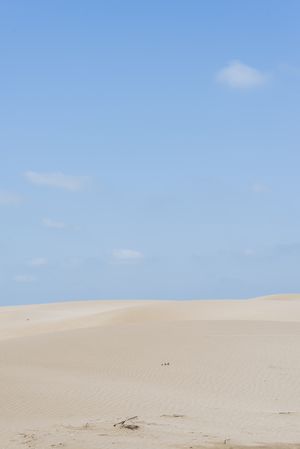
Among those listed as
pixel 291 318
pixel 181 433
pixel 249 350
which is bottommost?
pixel 181 433

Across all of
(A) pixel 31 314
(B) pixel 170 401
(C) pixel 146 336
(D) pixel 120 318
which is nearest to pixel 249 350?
(C) pixel 146 336

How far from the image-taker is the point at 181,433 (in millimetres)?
9422

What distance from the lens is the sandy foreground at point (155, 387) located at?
9.39 meters

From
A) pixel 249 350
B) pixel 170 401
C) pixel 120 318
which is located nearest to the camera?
pixel 170 401

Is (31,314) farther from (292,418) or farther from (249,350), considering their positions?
(292,418)

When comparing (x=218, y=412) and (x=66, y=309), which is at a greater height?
(x=66, y=309)

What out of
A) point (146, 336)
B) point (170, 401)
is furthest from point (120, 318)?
point (170, 401)

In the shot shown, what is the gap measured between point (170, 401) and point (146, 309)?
18.9 meters

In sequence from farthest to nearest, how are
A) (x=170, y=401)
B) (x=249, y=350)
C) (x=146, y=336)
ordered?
(x=146, y=336), (x=249, y=350), (x=170, y=401)

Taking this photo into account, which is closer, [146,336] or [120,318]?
[146,336]

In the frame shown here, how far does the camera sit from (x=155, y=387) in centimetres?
1352

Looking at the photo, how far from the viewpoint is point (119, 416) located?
10844mm

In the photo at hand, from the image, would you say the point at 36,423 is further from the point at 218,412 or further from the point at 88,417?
Result: the point at 218,412

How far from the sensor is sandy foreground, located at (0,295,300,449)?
939 centimetres
